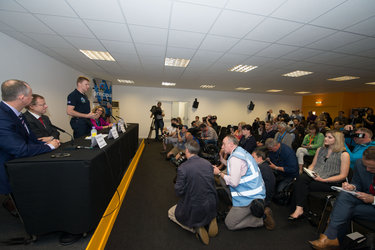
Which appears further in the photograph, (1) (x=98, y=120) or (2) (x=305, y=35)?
(1) (x=98, y=120)

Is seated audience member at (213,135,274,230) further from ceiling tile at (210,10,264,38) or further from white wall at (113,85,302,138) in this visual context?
white wall at (113,85,302,138)

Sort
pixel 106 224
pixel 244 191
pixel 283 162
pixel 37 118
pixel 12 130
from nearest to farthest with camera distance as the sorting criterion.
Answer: pixel 12 130 → pixel 106 224 → pixel 244 191 → pixel 37 118 → pixel 283 162

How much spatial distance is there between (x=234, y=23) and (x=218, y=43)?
24.6 inches

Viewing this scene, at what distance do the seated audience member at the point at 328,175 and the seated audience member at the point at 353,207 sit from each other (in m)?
0.28

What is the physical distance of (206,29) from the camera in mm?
2141

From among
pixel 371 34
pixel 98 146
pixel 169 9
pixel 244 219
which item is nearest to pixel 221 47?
pixel 169 9

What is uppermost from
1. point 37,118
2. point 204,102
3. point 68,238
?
point 204,102

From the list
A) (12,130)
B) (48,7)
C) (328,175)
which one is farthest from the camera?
(328,175)

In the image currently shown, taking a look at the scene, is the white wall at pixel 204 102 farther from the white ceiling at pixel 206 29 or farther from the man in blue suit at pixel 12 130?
the man in blue suit at pixel 12 130

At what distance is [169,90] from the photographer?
799 cm

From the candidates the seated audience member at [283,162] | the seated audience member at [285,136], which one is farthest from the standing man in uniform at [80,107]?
the seated audience member at [285,136]

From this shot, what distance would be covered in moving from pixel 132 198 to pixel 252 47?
3.58 meters

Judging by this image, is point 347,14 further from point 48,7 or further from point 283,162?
point 48,7

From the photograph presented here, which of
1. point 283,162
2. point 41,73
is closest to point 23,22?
point 41,73
